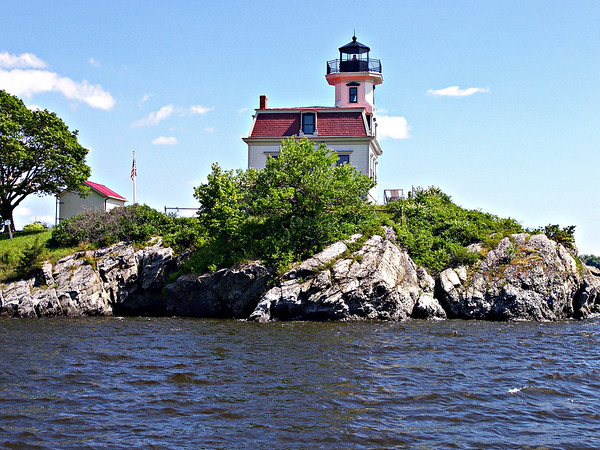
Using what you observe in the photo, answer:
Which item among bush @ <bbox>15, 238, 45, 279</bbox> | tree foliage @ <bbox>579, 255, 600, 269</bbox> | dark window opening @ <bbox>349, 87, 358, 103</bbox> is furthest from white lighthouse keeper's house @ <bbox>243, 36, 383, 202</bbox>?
tree foliage @ <bbox>579, 255, 600, 269</bbox>

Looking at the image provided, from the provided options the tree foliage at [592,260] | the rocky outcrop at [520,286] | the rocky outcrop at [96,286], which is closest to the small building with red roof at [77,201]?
the rocky outcrop at [96,286]

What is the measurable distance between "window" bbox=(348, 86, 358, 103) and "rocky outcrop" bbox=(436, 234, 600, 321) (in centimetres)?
2125

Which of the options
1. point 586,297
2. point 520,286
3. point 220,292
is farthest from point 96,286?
point 586,297

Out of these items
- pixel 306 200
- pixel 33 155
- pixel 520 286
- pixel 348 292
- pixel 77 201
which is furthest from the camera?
pixel 77 201

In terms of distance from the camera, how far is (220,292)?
25.7 m

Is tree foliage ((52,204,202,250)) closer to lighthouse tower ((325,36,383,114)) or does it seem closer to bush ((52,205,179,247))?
bush ((52,205,179,247))

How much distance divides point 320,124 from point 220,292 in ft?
55.2

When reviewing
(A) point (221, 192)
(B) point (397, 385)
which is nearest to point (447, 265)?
(A) point (221, 192)

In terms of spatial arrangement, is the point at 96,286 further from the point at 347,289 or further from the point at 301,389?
the point at 301,389

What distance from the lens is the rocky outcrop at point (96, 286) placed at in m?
26.5

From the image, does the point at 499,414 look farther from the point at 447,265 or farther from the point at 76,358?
the point at 447,265

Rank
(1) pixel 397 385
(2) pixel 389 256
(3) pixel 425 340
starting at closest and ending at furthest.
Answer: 1. (1) pixel 397 385
2. (3) pixel 425 340
3. (2) pixel 389 256

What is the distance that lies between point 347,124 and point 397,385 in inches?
1084

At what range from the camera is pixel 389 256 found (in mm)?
24859
